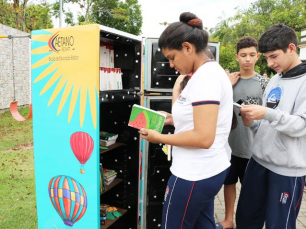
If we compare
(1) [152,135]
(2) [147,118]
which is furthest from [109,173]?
(1) [152,135]

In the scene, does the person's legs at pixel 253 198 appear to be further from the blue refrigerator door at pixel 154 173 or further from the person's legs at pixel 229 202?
the blue refrigerator door at pixel 154 173

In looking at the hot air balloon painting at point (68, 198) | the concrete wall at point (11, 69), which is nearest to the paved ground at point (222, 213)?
the hot air balloon painting at point (68, 198)

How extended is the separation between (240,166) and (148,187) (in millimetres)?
963

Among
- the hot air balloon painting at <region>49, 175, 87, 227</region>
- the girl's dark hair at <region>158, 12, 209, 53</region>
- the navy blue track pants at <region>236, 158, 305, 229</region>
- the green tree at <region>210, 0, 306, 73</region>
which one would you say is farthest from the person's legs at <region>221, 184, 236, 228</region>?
the green tree at <region>210, 0, 306, 73</region>

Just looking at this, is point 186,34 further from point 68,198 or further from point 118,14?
point 118,14

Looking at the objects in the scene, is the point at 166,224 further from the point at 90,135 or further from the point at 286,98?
the point at 286,98

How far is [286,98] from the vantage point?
184 centimetres

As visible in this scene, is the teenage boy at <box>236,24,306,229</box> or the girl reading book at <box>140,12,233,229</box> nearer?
the girl reading book at <box>140,12,233,229</box>

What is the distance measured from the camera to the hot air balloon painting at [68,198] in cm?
205

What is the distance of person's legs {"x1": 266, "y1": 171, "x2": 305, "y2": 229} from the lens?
6.05 ft

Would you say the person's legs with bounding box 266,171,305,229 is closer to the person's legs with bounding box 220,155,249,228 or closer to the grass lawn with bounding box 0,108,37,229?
the person's legs with bounding box 220,155,249,228

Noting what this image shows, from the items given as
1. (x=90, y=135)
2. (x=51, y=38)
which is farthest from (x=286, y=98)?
(x=51, y=38)

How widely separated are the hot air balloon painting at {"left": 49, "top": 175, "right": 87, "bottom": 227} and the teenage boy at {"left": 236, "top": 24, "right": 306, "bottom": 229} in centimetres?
134

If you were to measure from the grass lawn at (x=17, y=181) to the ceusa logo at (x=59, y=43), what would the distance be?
2128 mm
